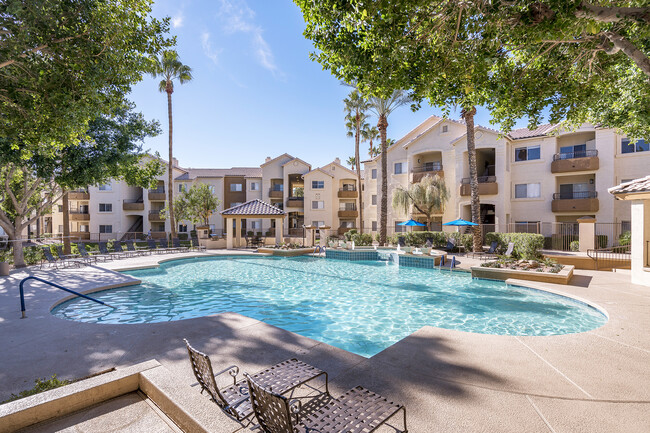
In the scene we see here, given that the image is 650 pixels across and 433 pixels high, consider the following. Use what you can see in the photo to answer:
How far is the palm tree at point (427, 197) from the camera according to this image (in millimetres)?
27672

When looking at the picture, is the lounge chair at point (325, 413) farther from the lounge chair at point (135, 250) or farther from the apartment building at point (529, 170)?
the lounge chair at point (135, 250)

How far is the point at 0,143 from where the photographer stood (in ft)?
39.1

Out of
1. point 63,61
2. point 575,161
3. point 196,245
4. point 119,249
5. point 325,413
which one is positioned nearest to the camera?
point 325,413

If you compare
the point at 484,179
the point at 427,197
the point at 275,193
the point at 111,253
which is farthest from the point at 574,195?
the point at 111,253

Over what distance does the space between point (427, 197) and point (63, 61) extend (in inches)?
1009

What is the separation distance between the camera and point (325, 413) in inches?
126

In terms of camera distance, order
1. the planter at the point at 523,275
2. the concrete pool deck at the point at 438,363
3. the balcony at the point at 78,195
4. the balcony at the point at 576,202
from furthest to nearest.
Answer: the balcony at the point at 78,195 < the balcony at the point at 576,202 < the planter at the point at 523,275 < the concrete pool deck at the point at 438,363

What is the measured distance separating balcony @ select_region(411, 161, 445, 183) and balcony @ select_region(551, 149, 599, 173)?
9209 mm

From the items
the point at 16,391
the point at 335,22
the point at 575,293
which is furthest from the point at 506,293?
the point at 16,391

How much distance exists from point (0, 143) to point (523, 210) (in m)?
34.7

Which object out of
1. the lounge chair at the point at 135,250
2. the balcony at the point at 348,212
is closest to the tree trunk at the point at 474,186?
the balcony at the point at 348,212

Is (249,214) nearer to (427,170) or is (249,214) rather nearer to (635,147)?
(427,170)

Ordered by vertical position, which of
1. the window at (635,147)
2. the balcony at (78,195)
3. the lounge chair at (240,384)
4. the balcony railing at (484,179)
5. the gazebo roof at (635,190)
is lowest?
the lounge chair at (240,384)

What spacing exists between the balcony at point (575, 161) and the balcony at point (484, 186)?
14.8ft
